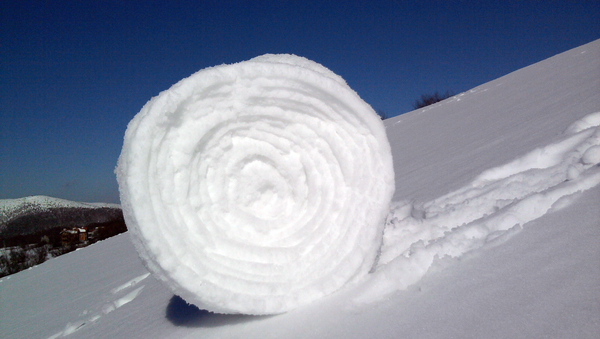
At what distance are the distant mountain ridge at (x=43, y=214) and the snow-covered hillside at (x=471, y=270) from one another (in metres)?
12.3

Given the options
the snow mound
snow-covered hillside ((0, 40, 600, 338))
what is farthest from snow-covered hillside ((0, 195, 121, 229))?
the snow mound

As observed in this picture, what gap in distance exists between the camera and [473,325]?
0.81m

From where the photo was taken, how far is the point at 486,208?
144 cm

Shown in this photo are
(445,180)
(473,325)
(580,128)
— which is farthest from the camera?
(445,180)

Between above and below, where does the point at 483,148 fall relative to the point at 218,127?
below

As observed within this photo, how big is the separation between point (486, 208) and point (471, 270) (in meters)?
0.49

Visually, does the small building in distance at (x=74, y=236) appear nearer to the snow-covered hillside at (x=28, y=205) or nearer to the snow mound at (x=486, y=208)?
the snow-covered hillside at (x=28, y=205)

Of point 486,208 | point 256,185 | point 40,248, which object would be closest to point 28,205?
point 40,248

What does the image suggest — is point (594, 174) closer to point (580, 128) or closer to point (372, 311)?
point (580, 128)

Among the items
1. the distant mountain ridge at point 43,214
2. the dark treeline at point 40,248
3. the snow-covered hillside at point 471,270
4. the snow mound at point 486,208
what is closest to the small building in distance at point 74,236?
the dark treeline at point 40,248

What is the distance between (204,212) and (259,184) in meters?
0.22

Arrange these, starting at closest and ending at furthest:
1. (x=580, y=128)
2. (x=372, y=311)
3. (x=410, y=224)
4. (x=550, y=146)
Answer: (x=372, y=311) < (x=410, y=224) < (x=550, y=146) < (x=580, y=128)

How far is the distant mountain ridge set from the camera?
13.2 m

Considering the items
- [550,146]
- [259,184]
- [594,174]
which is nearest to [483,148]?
[550,146]
